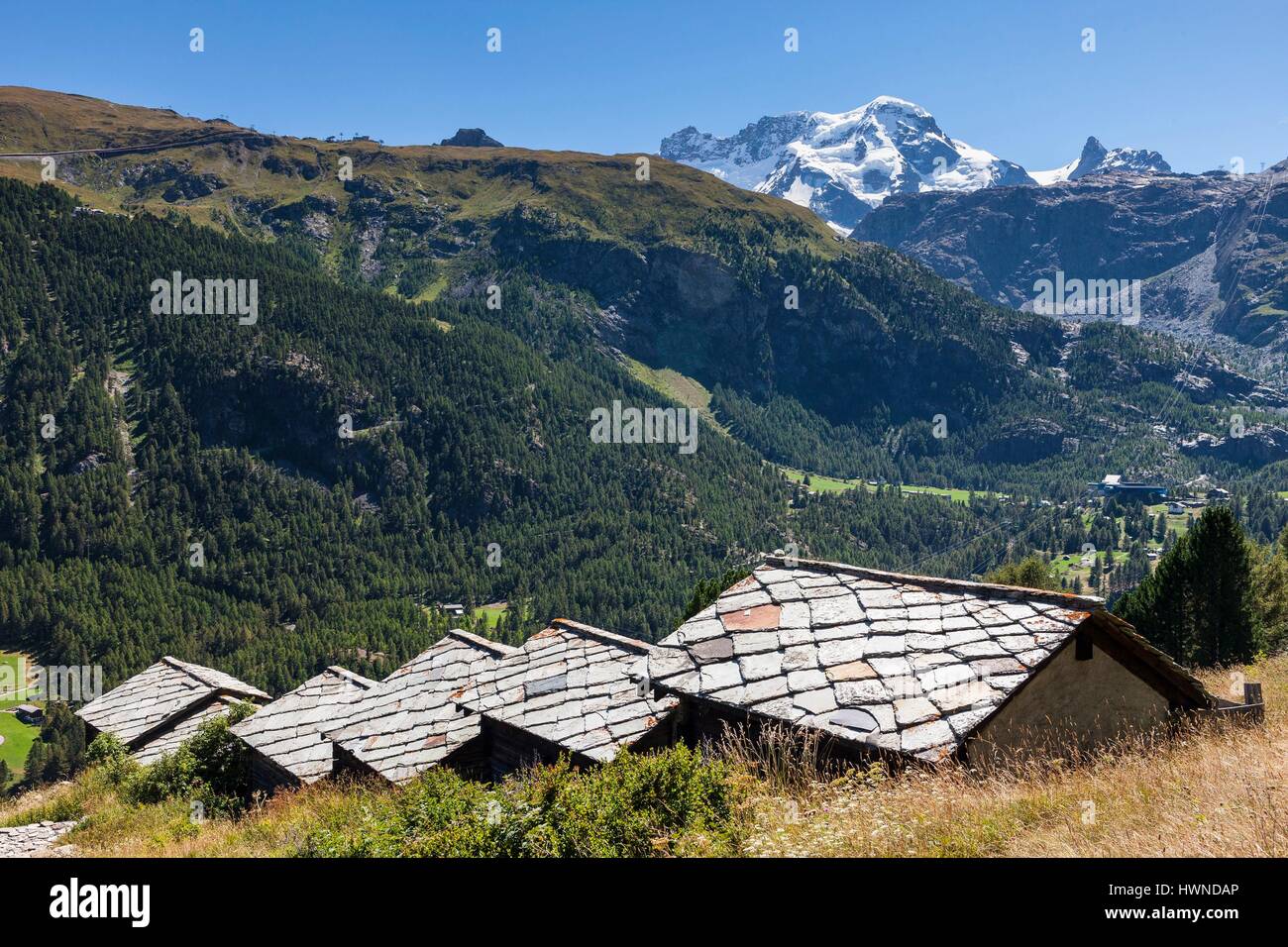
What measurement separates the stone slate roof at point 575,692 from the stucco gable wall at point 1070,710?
611 cm

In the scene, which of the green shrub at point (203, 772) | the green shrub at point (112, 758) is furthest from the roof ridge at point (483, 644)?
the green shrub at point (112, 758)

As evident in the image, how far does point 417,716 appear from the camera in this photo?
23297 millimetres

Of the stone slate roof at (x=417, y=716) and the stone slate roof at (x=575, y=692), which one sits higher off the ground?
the stone slate roof at (x=575, y=692)

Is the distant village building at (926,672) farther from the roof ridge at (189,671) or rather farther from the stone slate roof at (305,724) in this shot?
the roof ridge at (189,671)

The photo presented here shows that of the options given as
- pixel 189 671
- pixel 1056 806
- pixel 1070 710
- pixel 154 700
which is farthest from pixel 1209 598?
pixel 154 700

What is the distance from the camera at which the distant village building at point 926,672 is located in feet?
45.3

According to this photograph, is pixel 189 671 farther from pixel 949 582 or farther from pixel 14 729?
pixel 14 729

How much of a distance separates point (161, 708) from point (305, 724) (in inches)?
633

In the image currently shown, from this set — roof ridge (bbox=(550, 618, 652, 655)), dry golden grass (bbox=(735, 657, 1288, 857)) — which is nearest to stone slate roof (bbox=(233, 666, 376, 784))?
roof ridge (bbox=(550, 618, 652, 655))

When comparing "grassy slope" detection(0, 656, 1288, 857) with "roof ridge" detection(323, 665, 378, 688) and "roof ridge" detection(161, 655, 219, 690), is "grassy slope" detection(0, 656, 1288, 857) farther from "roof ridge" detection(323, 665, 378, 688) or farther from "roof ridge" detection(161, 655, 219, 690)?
"roof ridge" detection(161, 655, 219, 690)

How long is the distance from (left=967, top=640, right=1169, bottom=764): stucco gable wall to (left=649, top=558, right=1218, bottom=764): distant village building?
0.02 meters

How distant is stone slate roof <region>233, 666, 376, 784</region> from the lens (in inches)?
982
